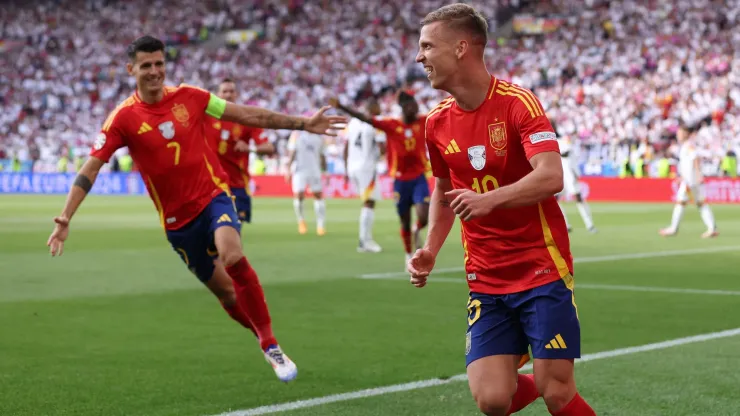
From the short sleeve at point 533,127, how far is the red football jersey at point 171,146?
12.8 ft

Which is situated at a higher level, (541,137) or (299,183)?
(541,137)

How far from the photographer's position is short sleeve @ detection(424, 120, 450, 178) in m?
5.15

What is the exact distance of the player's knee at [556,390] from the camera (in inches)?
184

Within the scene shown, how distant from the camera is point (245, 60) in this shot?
54.1 meters

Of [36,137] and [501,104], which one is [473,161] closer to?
[501,104]

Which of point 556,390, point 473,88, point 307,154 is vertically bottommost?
point 307,154

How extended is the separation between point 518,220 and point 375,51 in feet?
151

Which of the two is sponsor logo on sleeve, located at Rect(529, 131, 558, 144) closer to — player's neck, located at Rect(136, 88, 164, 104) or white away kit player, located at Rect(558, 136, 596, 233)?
player's neck, located at Rect(136, 88, 164, 104)

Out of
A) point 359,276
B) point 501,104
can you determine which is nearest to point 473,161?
point 501,104

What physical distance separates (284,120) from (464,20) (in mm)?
3130

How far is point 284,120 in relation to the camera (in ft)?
25.7

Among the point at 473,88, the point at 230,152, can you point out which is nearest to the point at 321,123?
the point at 473,88

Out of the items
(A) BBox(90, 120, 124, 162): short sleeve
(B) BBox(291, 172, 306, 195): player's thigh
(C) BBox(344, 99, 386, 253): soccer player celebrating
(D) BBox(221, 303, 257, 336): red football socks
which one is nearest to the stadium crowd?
(B) BBox(291, 172, 306, 195): player's thigh

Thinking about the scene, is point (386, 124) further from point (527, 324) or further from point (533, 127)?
point (533, 127)
